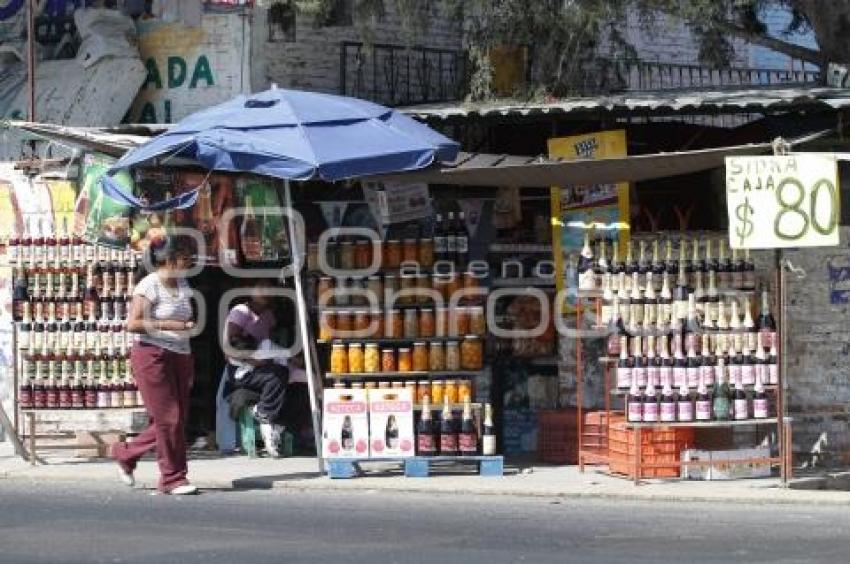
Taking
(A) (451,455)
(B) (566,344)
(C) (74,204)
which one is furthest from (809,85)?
(C) (74,204)

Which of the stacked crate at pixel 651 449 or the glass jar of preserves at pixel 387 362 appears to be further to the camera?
the glass jar of preserves at pixel 387 362

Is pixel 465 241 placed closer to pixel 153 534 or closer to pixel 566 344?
pixel 566 344

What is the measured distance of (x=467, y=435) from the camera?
596 inches

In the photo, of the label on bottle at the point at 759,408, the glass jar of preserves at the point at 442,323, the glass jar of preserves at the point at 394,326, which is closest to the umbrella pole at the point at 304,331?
the glass jar of preserves at the point at 394,326

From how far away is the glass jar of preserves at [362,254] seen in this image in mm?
15891

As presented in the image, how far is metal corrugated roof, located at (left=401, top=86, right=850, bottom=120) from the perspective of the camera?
14795mm

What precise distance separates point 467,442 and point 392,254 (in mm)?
1780

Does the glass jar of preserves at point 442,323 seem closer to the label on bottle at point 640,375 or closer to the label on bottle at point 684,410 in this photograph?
the label on bottle at point 640,375

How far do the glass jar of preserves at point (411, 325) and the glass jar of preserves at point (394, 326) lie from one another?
42mm

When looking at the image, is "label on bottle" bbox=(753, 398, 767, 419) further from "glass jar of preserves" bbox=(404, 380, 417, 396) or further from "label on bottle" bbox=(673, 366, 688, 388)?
"glass jar of preserves" bbox=(404, 380, 417, 396)

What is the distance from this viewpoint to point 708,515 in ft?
42.3

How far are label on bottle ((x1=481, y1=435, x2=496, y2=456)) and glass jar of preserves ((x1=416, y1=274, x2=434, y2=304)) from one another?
4.25 ft

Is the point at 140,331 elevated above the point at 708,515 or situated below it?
above

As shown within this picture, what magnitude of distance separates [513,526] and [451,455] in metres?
3.04
